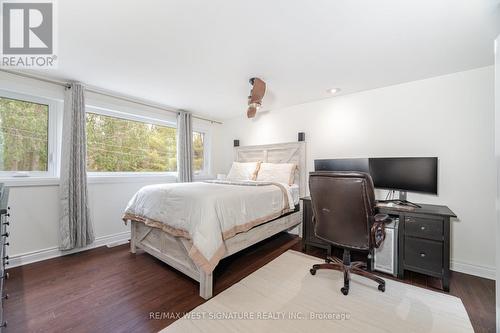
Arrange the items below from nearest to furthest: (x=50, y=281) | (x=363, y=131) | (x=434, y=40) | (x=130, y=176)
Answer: (x=434, y=40) → (x=50, y=281) → (x=363, y=131) → (x=130, y=176)

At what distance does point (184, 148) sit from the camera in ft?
12.9

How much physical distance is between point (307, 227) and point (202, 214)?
1.63m

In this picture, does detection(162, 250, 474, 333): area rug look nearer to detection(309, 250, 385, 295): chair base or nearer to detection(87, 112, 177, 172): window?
detection(309, 250, 385, 295): chair base

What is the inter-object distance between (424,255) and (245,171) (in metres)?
2.68

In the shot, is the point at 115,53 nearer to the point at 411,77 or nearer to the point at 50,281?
the point at 50,281

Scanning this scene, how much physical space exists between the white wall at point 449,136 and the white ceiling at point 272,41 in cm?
20

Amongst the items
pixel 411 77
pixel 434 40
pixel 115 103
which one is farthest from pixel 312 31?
pixel 115 103

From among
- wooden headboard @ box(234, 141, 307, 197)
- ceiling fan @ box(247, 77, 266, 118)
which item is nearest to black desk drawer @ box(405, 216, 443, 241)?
wooden headboard @ box(234, 141, 307, 197)

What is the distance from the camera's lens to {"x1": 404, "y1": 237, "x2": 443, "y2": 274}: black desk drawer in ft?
6.53

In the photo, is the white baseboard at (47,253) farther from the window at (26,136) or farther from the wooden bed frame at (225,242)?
the window at (26,136)

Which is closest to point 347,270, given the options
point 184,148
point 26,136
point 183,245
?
point 183,245

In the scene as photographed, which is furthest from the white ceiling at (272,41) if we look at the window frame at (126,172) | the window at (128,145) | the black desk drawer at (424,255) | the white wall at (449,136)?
the black desk drawer at (424,255)

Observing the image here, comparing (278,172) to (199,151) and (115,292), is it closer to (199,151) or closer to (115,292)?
(199,151)

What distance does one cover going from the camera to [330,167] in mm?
3123
